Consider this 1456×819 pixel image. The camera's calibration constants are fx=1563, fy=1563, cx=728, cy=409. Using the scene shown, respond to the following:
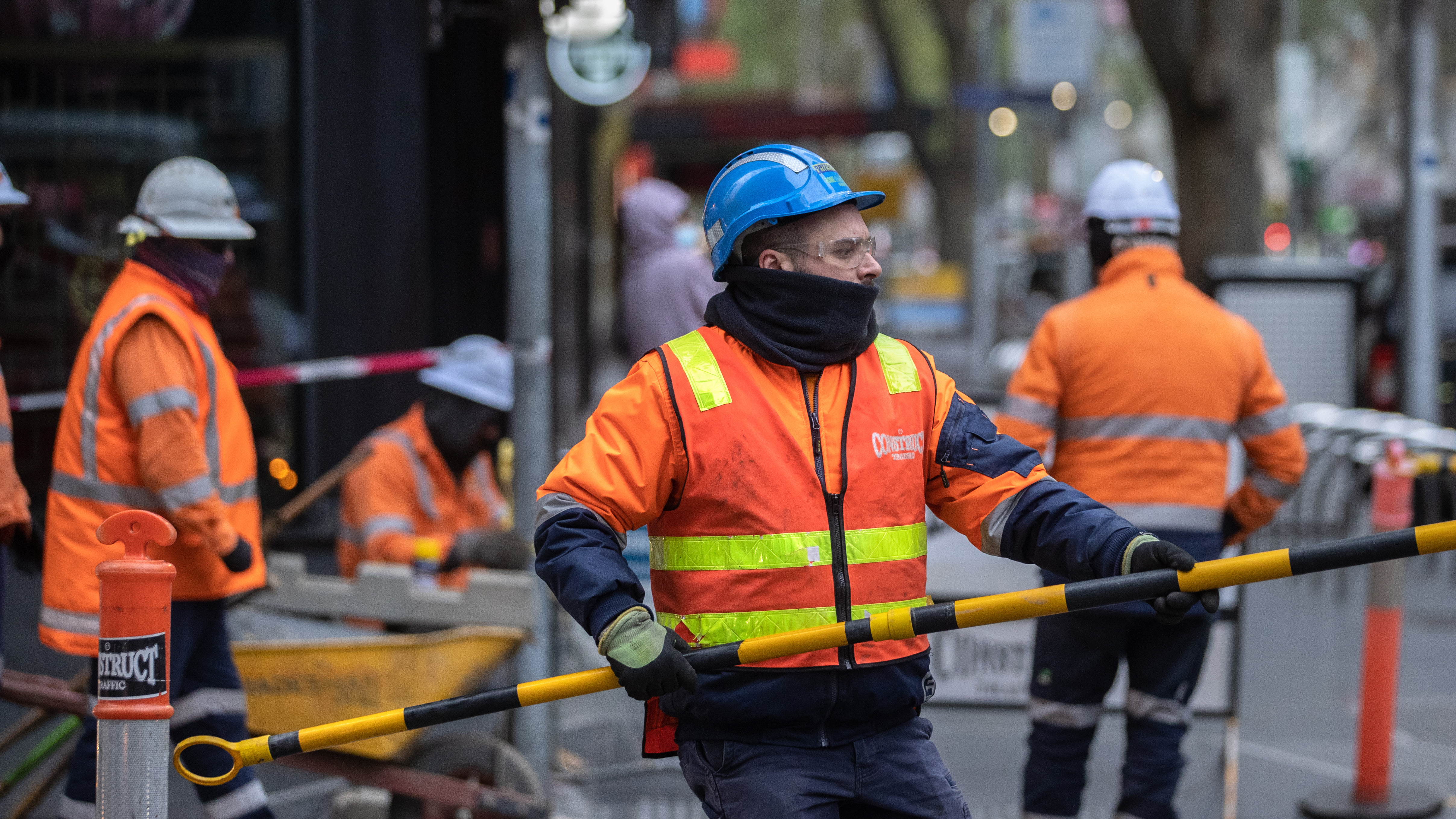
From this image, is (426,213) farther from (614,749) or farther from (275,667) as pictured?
(275,667)

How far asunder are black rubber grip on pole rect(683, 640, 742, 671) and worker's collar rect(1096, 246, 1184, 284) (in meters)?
2.30

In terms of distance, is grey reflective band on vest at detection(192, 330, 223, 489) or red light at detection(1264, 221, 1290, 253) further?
red light at detection(1264, 221, 1290, 253)

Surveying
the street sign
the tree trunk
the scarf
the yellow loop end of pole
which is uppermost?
the street sign

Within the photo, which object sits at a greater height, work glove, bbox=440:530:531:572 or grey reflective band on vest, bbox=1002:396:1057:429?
grey reflective band on vest, bbox=1002:396:1057:429

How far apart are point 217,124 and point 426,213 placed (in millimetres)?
1361

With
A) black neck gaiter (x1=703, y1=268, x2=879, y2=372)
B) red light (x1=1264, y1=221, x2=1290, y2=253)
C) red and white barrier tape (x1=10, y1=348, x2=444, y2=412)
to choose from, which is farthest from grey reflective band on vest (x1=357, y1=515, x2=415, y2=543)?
red light (x1=1264, y1=221, x2=1290, y2=253)

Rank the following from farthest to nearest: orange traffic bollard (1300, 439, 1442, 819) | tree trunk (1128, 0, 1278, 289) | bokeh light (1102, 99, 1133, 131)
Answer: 1. bokeh light (1102, 99, 1133, 131)
2. tree trunk (1128, 0, 1278, 289)
3. orange traffic bollard (1300, 439, 1442, 819)

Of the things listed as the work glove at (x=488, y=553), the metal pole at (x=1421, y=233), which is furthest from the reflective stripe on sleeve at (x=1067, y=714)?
the metal pole at (x=1421, y=233)

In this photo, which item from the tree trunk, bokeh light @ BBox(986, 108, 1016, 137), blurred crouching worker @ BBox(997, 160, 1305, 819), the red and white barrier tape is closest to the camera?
blurred crouching worker @ BBox(997, 160, 1305, 819)

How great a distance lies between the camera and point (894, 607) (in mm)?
2805

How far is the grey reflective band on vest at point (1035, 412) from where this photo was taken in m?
4.33

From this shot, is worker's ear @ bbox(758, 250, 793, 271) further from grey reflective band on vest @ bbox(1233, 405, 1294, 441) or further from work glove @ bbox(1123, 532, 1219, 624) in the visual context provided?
grey reflective band on vest @ bbox(1233, 405, 1294, 441)

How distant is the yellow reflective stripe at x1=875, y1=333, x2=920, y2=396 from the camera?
2.88 metres

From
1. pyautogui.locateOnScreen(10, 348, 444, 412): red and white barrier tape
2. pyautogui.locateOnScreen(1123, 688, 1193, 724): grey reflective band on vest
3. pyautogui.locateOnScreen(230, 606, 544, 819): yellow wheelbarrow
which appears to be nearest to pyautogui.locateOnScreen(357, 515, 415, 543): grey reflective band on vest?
pyautogui.locateOnScreen(230, 606, 544, 819): yellow wheelbarrow
